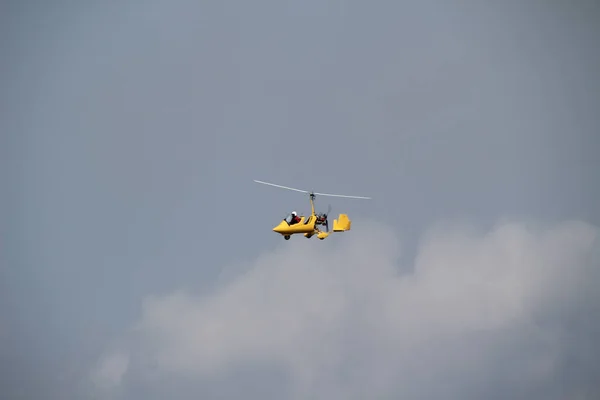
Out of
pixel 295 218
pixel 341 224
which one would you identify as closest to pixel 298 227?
pixel 295 218

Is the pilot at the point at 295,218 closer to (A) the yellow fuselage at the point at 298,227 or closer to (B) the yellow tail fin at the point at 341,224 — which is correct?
(A) the yellow fuselage at the point at 298,227

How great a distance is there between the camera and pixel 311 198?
13312 centimetres

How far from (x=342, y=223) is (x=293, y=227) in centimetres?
963

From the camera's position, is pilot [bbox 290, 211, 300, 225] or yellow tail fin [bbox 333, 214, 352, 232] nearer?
pilot [bbox 290, 211, 300, 225]

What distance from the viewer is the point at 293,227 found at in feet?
415

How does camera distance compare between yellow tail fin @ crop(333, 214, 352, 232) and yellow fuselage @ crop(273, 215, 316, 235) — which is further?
yellow tail fin @ crop(333, 214, 352, 232)

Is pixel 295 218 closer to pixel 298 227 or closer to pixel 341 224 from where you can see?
pixel 298 227

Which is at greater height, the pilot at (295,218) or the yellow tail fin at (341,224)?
the pilot at (295,218)

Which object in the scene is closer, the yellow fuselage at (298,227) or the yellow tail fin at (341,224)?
the yellow fuselage at (298,227)

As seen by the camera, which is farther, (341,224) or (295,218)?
(341,224)

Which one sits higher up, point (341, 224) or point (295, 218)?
point (295, 218)

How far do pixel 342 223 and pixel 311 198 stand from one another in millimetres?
5516

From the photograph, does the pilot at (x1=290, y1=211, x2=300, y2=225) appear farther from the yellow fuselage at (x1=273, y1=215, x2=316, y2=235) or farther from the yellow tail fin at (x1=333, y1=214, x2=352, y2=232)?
the yellow tail fin at (x1=333, y1=214, x2=352, y2=232)

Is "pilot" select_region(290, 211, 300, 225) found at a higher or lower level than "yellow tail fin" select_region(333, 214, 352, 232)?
higher
